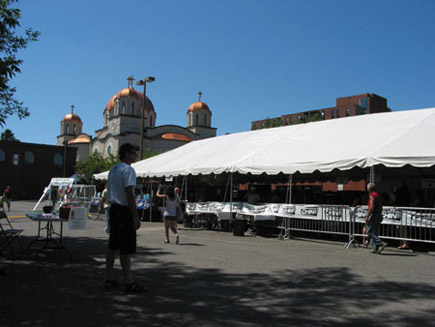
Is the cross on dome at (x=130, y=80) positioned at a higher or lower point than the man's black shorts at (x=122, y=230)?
higher

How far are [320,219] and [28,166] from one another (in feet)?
198

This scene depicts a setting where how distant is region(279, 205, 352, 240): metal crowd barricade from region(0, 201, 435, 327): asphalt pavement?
6.72 feet

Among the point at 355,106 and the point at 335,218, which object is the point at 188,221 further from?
the point at 355,106

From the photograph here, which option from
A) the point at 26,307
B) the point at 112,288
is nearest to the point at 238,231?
the point at 112,288

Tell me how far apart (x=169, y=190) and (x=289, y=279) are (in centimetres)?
547

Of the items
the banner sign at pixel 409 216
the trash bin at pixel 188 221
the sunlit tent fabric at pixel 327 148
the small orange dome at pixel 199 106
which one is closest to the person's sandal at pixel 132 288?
the banner sign at pixel 409 216

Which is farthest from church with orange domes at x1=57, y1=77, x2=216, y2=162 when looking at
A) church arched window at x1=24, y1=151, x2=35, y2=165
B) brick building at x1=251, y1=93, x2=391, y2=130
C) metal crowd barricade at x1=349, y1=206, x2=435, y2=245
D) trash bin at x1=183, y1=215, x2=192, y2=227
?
metal crowd barricade at x1=349, y1=206, x2=435, y2=245

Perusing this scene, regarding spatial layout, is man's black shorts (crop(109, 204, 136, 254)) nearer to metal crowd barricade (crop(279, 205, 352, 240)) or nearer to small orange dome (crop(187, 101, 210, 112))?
metal crowd barricade (crop(279, 205, 352, 240))

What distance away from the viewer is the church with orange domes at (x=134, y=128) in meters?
64.2

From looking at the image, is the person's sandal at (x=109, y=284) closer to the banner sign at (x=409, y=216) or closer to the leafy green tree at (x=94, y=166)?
the banner sign at (x=409, y=216)

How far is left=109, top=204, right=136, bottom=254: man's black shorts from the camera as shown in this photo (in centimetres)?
556

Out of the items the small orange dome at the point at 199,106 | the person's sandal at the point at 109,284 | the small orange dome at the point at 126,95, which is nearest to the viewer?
the person's sandal at the point at 109,284

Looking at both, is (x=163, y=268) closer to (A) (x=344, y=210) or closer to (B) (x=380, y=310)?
(B) (x=380, y=310)

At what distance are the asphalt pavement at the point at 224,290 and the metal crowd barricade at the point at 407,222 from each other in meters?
0.81
